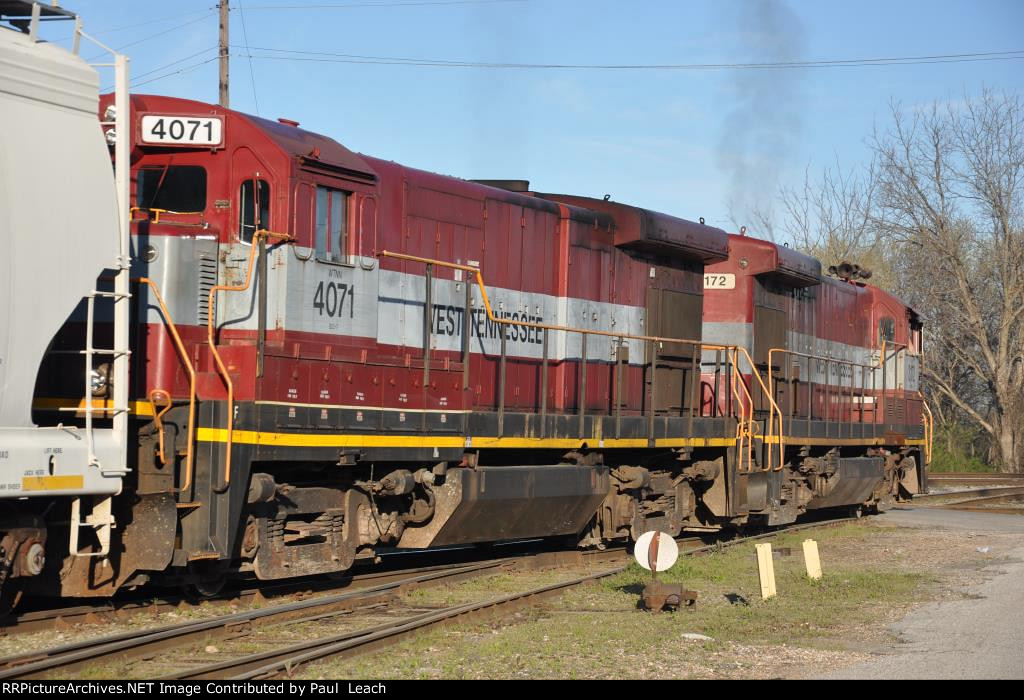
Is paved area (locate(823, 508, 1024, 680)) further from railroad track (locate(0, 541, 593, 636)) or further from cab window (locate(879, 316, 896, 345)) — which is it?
cab window (locate(879, 316, 896, 345))

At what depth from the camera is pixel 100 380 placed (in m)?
8.02

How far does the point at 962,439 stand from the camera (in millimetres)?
38156

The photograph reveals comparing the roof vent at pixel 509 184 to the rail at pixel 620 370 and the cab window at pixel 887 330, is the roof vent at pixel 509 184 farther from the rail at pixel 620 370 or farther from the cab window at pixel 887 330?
the cab window at pixel 887 330

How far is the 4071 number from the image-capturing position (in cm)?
951

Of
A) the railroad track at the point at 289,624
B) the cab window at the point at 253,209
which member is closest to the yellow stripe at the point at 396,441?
the railroad track at the point at 289,624

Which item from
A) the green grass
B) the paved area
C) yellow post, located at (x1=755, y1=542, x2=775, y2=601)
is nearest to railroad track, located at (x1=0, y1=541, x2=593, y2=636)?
the green grass

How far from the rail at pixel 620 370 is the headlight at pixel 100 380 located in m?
2.67

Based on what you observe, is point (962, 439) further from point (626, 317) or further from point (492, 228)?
point (492, 228)

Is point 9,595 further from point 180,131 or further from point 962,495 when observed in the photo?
point 962,495

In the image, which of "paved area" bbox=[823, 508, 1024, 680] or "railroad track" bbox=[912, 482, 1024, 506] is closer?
"paved area" bbox=[823, 508, 1024, 680]

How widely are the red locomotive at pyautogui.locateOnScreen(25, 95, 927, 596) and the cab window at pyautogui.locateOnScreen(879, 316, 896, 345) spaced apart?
571 cm

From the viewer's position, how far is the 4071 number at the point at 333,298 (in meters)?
9.51

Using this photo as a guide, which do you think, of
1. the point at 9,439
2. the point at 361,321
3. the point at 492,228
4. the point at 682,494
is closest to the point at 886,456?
the point at 682,494

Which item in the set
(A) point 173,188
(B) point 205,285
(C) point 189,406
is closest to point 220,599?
(C) point 189,406
